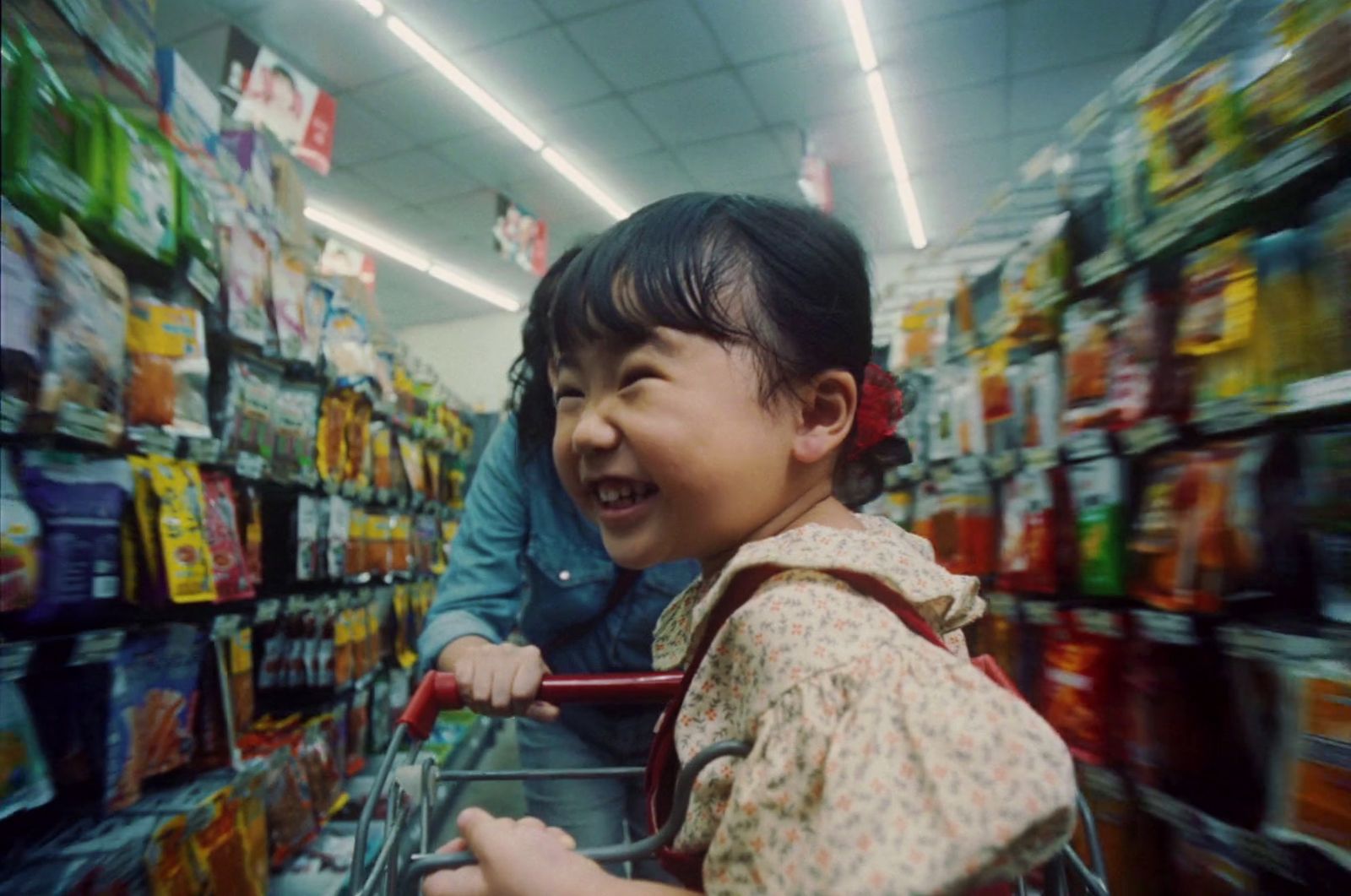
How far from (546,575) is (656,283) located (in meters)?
0.72

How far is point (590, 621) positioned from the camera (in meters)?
1.27

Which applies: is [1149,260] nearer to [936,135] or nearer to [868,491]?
[868,491]

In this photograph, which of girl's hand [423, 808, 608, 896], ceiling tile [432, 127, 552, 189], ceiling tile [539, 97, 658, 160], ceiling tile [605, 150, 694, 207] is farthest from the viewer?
ceiling tile [605, 150, 694, 207]

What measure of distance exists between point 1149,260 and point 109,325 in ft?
6.55

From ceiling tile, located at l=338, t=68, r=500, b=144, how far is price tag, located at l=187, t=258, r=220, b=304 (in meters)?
3.62

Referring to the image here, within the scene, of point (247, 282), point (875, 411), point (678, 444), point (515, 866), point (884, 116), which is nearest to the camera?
point (515, 866)

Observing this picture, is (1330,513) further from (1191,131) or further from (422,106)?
(422,106)

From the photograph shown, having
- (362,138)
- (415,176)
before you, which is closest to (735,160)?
(415,176)

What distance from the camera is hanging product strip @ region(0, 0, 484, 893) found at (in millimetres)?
1166

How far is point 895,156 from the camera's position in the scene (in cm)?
579

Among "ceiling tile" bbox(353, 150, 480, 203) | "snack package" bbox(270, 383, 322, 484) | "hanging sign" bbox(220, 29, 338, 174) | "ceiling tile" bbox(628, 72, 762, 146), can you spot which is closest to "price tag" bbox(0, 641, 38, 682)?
"snack package" bbox(270, 383, 322, 484)

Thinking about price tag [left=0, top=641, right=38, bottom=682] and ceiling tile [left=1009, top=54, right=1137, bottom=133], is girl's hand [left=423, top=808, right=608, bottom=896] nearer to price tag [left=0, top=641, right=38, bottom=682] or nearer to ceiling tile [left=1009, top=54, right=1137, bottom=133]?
price tag [left=0, top=641, right=38, bottom=682]

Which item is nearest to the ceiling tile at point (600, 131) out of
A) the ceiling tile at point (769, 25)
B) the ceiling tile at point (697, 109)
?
the ceiling tile at point (697, 109)

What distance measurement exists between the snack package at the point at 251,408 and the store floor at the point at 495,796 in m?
1.35
